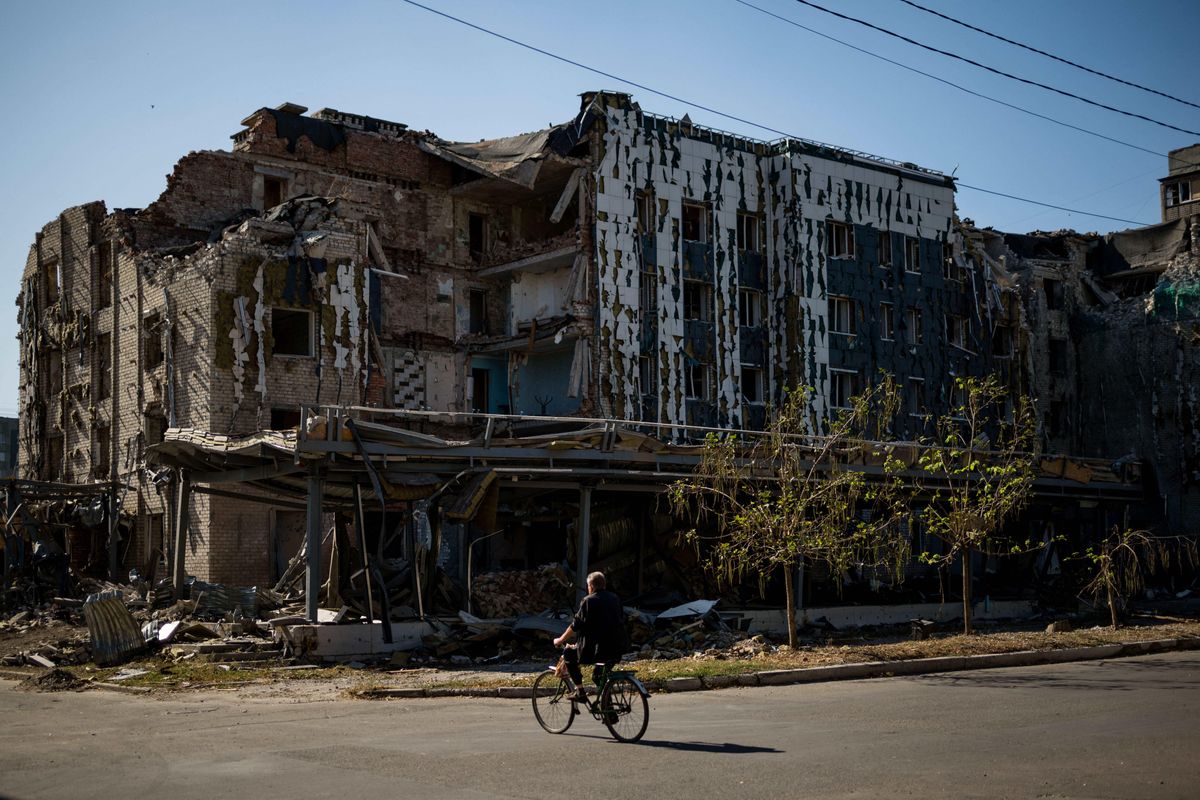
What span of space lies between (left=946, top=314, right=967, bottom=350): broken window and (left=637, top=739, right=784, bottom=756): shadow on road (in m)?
41.0

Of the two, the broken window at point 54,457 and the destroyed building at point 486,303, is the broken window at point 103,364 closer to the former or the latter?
the destroyed building at point 486,303

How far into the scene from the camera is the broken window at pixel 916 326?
48688 mm

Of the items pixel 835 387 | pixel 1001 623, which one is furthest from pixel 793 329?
pixel 1001 623

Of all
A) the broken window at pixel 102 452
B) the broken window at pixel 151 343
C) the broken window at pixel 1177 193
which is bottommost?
the broken window at pixel 102 452

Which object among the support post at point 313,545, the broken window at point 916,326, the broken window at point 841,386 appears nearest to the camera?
the support post at point 313,545

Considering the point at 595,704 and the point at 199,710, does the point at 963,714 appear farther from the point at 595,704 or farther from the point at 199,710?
the point at 199,710

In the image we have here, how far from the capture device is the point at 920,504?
36.6m

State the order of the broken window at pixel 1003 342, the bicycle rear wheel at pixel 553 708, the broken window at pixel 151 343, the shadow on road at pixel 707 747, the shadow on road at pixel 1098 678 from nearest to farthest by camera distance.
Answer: the shadow on road at pixel 707 747, the bicycle rear wheel at pixel 553 708, the shadow on road at pixel 1098 678, the broken window at pixel 151 343, the broken window at pixel 1003 342

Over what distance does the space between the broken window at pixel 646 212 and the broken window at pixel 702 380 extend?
5.03m

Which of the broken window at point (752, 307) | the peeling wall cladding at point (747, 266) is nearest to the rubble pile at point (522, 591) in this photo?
the peeling wall cladding at point (747, 266)

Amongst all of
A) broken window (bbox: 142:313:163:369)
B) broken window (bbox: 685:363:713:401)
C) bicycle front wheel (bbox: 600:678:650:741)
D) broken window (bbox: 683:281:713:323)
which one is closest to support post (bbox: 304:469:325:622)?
bicycle front wheel (bbox: 600:678:650:741)

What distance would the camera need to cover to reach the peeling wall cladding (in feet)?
137

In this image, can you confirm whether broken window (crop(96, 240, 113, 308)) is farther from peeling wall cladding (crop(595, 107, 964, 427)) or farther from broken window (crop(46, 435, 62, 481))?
peeling wall cladding (crop(595, 107, 964, 427))

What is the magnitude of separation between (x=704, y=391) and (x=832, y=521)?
2162 cm
